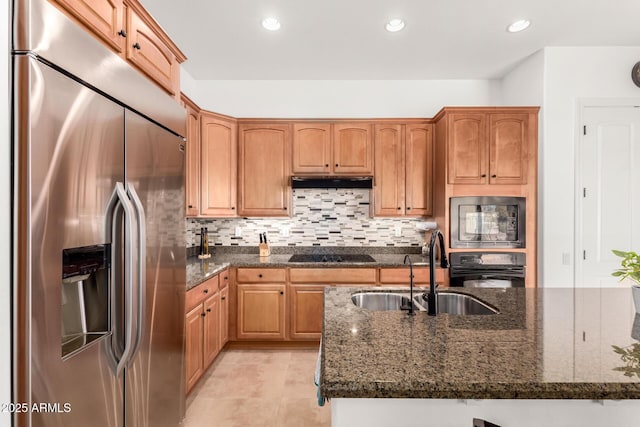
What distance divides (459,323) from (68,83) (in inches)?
61.3

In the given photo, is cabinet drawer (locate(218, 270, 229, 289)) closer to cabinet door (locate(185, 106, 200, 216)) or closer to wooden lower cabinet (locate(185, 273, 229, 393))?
wooden lower cabinet (locate(185, 273, 229, 393))

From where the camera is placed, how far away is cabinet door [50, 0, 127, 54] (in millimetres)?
1145

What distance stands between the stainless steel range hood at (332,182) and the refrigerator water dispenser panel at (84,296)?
7.74ft

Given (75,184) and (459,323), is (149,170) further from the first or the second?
(459,323)

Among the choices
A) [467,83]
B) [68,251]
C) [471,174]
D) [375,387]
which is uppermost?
[467,83]

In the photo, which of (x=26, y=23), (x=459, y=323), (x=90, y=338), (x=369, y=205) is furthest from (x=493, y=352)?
(x=369, y=205)

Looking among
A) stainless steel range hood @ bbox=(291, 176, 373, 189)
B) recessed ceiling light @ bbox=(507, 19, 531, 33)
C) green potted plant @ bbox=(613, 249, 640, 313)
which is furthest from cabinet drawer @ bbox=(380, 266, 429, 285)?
recessed ceiling light @ bbox=(507, 19, 531, 33)

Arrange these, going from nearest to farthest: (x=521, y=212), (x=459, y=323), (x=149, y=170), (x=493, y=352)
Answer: (x=493, y=352), (x=459, y=323), (x=149, y=170), (x=521, y=212)

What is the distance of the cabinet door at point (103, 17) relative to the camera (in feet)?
3.76

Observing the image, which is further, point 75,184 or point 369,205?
point 369,205

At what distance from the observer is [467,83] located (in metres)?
3.75

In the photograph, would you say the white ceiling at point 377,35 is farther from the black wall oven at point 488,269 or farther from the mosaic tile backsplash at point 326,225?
the black wall oven at point 488,269

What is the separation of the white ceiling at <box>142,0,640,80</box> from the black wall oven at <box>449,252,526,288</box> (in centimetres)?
189

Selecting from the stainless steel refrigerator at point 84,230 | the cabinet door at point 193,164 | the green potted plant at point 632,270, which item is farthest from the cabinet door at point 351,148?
the green potted plant at point 632,270
